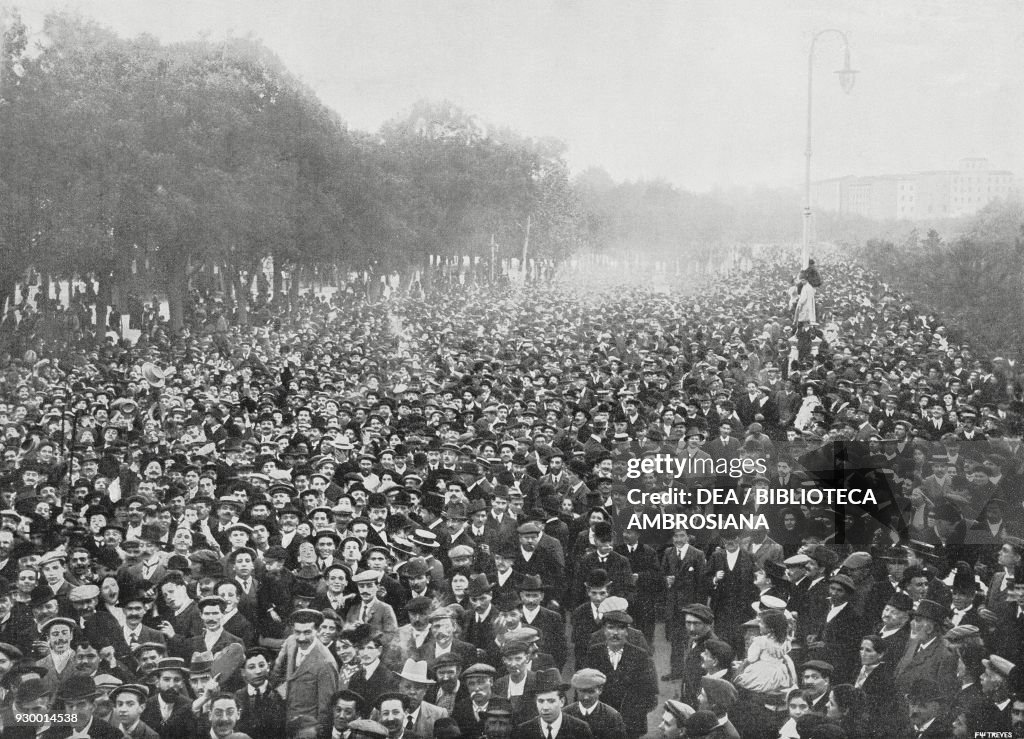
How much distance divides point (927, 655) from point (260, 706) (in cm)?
408

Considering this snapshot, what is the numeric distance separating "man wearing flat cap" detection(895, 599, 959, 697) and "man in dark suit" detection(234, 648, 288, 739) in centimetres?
384

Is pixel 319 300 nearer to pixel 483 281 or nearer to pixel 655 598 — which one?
pixel 483 281

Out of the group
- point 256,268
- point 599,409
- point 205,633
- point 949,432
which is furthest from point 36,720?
point 256,268

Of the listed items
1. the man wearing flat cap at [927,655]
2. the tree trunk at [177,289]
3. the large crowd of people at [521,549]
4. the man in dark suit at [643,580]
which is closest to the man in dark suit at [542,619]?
the large crowd of people at [521,549]

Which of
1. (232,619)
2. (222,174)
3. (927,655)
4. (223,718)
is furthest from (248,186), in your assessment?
(927,655)

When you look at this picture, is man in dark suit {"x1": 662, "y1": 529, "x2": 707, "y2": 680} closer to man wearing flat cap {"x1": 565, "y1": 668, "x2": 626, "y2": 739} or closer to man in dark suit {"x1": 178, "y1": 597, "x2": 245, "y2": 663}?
man wearing flat cap {"x1": 565, "y1": 668, "x2": 626, "y2": 739}

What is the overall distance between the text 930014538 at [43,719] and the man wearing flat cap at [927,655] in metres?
5.35

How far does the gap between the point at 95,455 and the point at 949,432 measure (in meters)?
7.88

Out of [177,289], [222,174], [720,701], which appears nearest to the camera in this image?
[720,701]

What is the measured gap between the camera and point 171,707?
723 centimetres

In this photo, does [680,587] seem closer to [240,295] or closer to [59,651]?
[59,651]

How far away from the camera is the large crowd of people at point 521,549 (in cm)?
723

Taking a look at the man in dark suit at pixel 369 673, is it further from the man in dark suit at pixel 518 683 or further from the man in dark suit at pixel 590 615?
the man in dark suit at pixel 590 615

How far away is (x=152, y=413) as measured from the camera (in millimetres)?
12680
